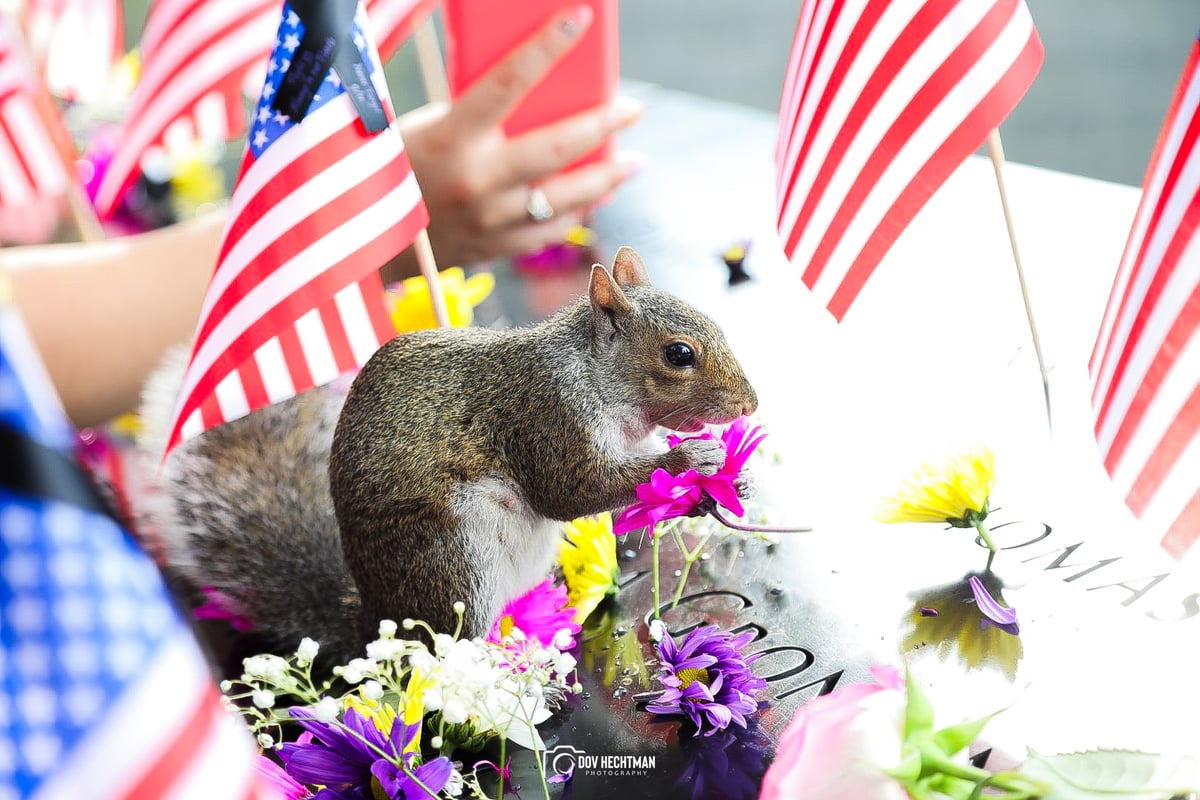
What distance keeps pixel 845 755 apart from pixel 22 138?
1.28 m

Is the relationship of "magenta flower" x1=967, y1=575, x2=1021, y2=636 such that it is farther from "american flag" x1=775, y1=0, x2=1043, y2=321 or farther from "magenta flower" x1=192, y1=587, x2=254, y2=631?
"magenta flower" x1=192, y1=587, x2=254, y2=631

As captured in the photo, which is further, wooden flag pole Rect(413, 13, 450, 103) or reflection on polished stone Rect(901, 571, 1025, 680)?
wooden flag pole Rect(413, 13, 450, 103)

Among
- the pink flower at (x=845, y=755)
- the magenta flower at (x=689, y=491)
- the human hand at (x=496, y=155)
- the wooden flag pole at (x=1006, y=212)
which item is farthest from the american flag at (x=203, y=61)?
the pink flower at (x=845, y=755)

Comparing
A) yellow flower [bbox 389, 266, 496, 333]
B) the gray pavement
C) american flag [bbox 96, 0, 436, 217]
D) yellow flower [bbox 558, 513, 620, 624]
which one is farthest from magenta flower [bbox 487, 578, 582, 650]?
the gray pavement

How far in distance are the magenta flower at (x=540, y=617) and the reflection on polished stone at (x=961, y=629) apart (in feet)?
0.63

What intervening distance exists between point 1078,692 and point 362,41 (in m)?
0.54

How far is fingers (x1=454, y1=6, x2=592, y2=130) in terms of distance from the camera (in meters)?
1.02

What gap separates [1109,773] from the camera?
0.45 metres

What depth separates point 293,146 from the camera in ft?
2.13

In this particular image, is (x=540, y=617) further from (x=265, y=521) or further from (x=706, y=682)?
(x=265, y=521)

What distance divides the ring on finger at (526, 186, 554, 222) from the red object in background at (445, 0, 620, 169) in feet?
0.33

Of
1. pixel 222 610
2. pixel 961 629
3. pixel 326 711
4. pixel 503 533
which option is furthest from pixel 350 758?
pixel 961 629

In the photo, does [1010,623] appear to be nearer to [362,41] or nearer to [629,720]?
[629,720]

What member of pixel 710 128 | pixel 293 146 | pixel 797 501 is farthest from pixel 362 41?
pixel 710 128
